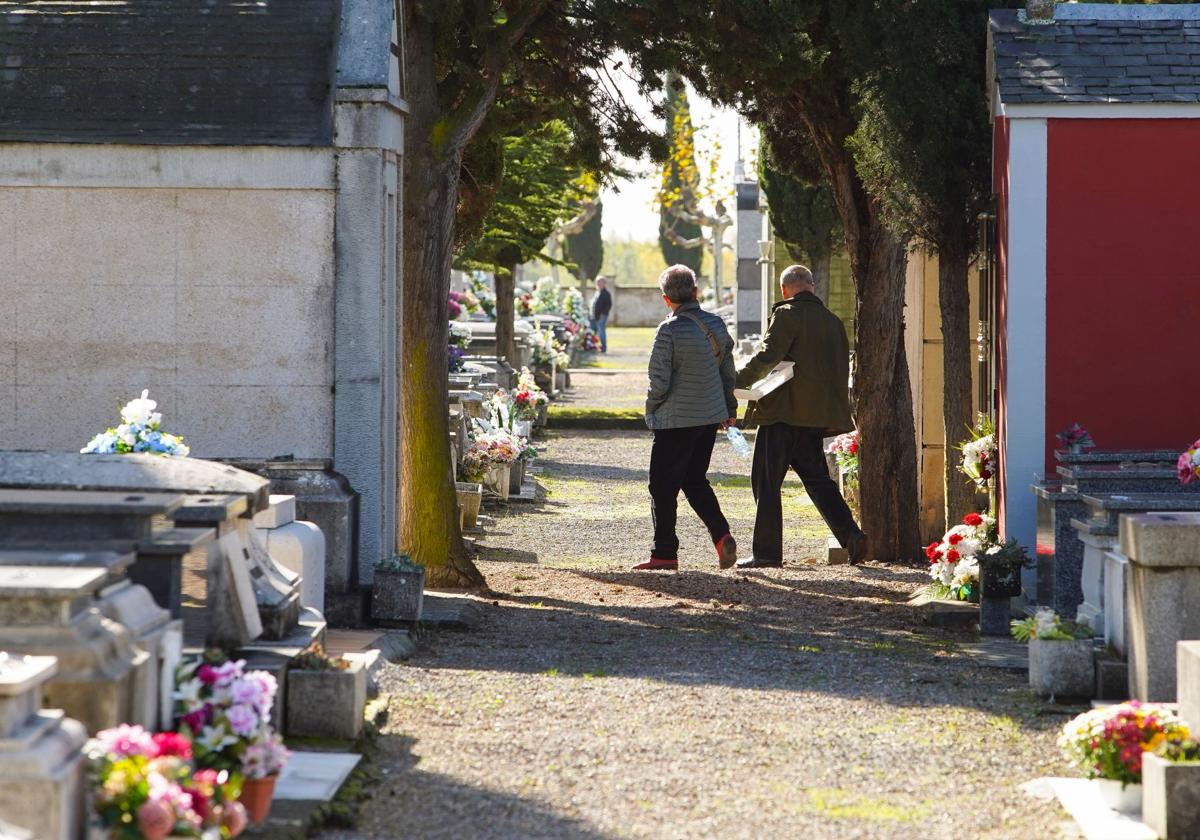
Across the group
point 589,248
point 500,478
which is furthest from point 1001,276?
point 589,248

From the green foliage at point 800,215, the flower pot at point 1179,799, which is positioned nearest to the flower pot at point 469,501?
the flower pot at point 1179,799

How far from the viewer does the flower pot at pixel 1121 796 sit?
532 cm

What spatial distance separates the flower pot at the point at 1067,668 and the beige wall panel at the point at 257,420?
143 inches

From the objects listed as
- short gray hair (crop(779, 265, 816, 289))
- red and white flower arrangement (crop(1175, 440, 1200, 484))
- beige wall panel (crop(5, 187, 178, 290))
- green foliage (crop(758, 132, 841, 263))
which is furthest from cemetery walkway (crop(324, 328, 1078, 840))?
green foliage (crop(758, 132, 841, 263))

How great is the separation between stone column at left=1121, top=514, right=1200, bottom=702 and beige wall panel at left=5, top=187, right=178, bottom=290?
4.83m

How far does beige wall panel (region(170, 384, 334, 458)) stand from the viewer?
873 cm

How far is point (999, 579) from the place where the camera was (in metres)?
8.71

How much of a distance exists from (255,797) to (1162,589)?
329cm

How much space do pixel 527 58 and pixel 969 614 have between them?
435cm

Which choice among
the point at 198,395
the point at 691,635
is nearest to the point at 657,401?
the point at 691,635

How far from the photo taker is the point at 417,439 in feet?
33.2

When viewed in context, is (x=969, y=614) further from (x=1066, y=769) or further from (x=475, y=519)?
(x=475, y=519)

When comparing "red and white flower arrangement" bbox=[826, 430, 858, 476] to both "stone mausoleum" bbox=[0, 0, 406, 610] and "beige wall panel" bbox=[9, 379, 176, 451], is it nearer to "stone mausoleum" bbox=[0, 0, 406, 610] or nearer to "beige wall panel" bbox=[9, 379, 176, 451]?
"stone mausoleum" bbox=[0, 0, 406, 610]

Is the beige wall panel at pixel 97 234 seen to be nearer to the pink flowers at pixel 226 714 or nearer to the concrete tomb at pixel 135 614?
the concrete tomb at pixel 135 614
